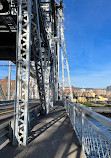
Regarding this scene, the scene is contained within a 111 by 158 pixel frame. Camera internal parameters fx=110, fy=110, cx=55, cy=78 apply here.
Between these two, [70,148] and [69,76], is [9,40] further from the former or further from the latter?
[69,76]

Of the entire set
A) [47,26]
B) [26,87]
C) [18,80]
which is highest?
[47,26]

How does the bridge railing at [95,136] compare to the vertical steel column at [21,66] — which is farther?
the vertical steel column at [21,66]

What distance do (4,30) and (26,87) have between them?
497 cm

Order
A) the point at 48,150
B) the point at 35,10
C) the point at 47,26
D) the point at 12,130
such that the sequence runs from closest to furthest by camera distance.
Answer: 1. the point at 48,150
2. the point at 12,130
3. the point at 35,10
4. the point at 47,26

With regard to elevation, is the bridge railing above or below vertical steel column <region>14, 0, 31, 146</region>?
below

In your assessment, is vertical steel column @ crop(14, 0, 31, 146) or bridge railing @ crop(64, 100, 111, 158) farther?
vertical steel column @ crop(14, 0, 31, 146)

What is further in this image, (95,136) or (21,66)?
(21,66)

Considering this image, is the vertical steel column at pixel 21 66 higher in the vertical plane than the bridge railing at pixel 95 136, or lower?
higher

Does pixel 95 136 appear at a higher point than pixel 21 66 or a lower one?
lower

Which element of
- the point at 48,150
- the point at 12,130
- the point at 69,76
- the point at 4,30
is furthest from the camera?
the point at 69,76

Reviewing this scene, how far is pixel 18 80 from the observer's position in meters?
3.64

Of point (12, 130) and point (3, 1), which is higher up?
point (3, 1)

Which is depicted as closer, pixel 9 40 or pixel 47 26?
pixel 9 40

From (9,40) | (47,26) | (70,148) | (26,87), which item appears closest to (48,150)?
(70,148)
